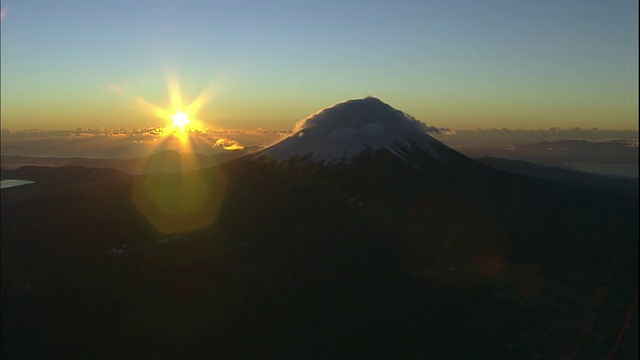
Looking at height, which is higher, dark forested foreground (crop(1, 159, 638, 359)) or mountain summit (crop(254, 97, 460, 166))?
mountain summit (crop(254, 97, 460, 166))

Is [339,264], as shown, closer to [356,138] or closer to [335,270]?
[335,270]

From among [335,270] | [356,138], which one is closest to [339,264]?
[335,270]

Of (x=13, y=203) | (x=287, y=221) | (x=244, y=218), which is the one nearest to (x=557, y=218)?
(x=287, y=221)

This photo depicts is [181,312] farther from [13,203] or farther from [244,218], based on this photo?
[13,203]

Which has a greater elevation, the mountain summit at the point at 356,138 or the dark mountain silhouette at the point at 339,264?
the mountain summit at the point at 356,138

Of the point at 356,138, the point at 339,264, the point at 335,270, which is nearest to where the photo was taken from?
the point at 335,270
